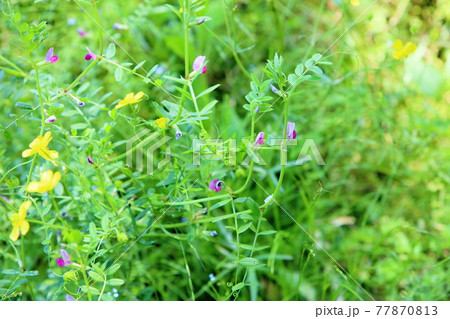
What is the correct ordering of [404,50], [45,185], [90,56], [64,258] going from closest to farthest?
[45,185]
[64,258]
[90,56]
[404,50]

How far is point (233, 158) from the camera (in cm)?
78

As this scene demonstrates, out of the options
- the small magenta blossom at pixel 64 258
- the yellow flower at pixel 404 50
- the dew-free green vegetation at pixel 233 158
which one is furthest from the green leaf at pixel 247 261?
the yellow flower at pixel 404 50

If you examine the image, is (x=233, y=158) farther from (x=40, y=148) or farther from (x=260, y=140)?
(x=40, y=148)

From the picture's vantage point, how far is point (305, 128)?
4.68ft

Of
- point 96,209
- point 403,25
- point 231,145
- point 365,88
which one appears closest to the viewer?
→ point 231,145

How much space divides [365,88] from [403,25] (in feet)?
1.76

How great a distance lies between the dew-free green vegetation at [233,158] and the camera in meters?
0.88

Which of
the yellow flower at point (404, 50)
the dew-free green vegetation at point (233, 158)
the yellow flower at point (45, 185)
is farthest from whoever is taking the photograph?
the yellow flower at point (404, 50)

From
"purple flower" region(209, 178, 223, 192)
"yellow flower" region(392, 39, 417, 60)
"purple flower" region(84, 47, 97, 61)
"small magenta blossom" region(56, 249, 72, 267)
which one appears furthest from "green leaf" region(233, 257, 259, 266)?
"yellow flower" region(392, 39, 417, 60)

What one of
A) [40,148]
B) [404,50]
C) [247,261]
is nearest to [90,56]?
[40,148]

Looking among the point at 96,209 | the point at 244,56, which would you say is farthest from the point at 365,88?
the point at 96,209

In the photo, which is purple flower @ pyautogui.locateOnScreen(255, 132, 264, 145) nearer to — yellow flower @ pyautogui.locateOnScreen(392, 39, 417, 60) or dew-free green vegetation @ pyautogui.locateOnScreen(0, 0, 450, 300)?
dew-free green vegetation @ pyautogui.locateOnScreen(0, 0, 450, 300)

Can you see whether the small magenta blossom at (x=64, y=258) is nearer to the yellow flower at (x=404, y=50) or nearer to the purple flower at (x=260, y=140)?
the purple flower at (x=260, y=140)
